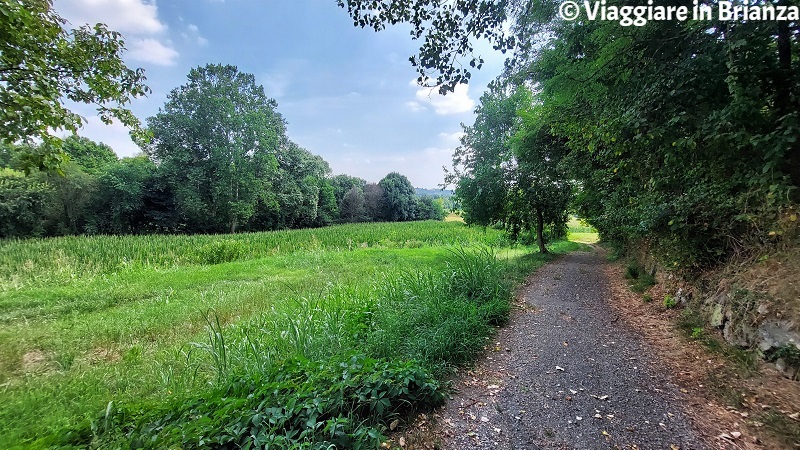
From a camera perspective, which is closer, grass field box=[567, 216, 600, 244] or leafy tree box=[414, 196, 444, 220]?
grass field box=[567, 216, 600, 244]

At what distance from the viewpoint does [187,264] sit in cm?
1216

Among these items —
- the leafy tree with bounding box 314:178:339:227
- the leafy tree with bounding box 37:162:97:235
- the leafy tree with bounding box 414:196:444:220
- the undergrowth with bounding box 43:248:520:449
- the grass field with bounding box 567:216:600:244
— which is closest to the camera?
the undergrowth with bounding box 43:248:520:449

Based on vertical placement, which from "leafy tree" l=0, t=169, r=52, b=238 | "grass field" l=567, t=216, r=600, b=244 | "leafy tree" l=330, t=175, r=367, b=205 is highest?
"leafy tree" l=330, t=175, r=367, b=205

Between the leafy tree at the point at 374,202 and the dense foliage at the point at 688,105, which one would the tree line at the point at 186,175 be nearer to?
the leafy tree at the point at 374,202

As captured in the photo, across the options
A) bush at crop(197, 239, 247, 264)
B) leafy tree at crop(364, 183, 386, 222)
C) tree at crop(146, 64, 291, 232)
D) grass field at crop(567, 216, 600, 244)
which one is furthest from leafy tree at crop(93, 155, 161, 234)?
grass field at crop(567, 216, 600, 244)

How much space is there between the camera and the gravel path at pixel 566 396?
2328 mm

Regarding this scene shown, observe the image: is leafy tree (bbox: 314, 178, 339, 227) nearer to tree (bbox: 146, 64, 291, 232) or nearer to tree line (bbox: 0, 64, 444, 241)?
tree line (bbox: 0, 64, 444, 241)

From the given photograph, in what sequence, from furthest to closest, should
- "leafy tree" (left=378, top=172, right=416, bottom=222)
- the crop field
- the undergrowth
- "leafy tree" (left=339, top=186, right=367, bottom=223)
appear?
"leafy tree" (left=378, top=172, right=416, bottom=222)
"leafy tree" (left=339, top=186, right=367, bottom=223)
the crop field
the undergrowth

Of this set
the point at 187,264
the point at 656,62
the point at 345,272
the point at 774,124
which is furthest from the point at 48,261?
the point at 774,124

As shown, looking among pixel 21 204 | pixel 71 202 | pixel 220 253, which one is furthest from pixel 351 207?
pixel 220 253

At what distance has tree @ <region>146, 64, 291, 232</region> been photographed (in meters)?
26.7

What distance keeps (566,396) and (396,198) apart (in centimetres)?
4821

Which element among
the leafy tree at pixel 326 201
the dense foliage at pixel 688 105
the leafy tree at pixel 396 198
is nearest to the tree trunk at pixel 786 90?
the dense foliage at pixel 688 105

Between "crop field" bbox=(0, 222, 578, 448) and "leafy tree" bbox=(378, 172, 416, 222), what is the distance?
41604 millimetres
